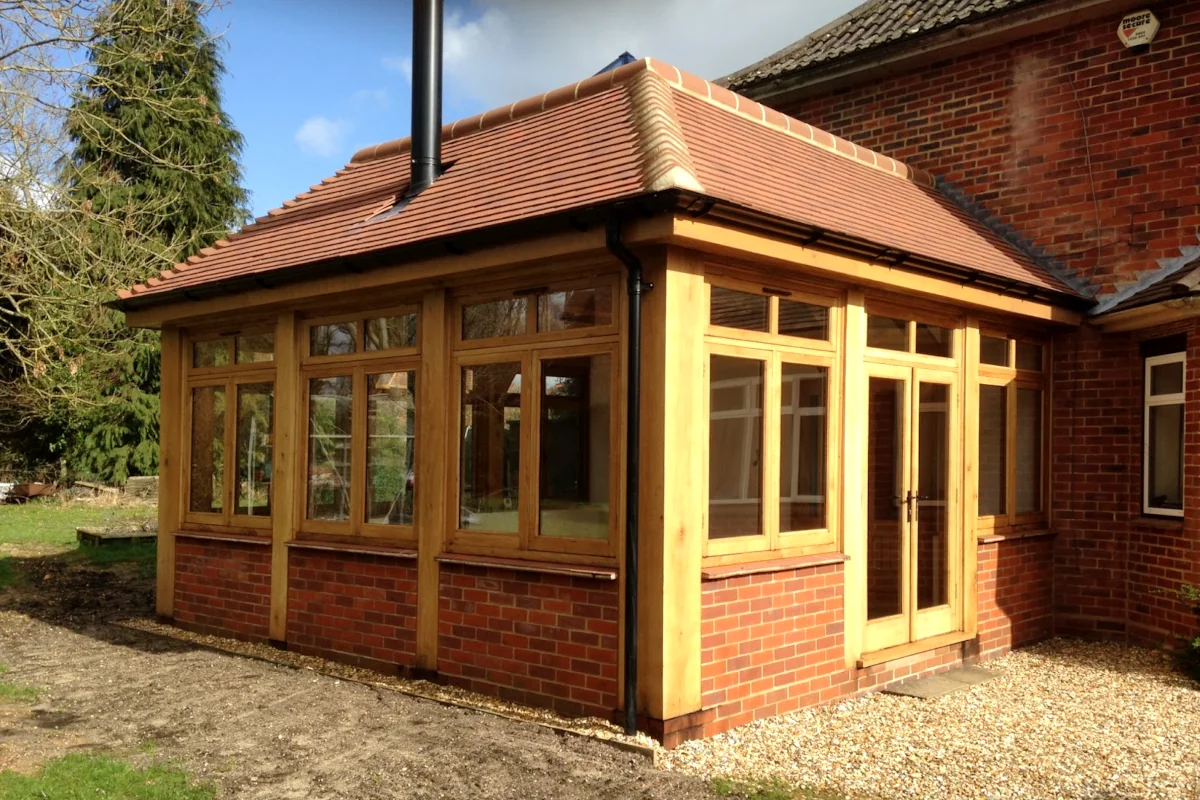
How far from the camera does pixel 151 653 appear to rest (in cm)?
837

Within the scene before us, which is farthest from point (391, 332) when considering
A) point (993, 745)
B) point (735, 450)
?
point (993, 745)

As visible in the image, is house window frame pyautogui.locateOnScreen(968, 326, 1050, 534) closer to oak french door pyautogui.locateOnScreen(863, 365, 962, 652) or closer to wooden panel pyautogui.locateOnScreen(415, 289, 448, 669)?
oak french door pyautogui.locateOnScreen(863, 365, 962, 652)

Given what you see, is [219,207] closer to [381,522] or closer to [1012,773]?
[381,522]

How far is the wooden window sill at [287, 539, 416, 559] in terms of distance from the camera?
7539mm

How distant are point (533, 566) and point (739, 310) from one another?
2.06m

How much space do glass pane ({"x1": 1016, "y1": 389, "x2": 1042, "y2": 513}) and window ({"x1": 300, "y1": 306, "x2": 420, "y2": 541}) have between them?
17.5ft

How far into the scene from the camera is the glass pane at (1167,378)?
8.83 meters

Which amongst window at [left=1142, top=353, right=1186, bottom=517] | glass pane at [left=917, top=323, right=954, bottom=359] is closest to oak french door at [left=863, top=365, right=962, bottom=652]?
glass pane at [left=917, top=323, right=954, bottom=359]

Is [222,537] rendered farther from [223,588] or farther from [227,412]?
[227,412]

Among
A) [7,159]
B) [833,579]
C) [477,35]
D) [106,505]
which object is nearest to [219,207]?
[106,505]

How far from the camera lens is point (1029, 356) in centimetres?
941

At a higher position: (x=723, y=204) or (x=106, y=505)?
(x=723, y=204)

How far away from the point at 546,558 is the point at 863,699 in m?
2.46

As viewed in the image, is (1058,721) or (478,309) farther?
(478,309)
